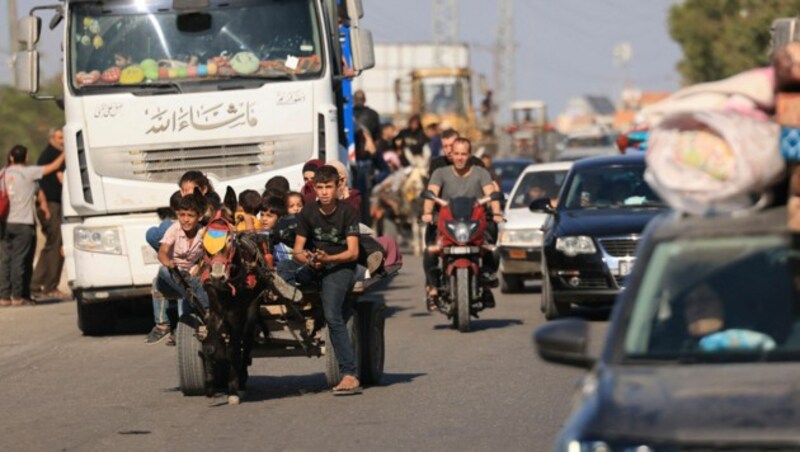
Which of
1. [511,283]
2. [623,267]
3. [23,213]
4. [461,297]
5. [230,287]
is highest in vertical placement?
[230,287]

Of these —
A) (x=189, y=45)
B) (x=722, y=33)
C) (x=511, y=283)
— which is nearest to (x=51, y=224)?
(x=511, y=283)

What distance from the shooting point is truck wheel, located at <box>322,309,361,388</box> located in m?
13.8

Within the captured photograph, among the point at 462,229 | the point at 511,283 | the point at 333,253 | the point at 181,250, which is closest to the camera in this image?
the point at 333,253

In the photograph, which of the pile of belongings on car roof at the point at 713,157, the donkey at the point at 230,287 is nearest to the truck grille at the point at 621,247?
the donkey at the point at 230,287

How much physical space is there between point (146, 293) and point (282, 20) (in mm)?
2958

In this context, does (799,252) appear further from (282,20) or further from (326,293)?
(282,20)

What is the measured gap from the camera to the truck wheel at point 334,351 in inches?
544

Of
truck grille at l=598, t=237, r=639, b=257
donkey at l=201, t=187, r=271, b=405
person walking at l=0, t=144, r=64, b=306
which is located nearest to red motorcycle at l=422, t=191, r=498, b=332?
truck grille at l=598, t=237, r=639, b=257

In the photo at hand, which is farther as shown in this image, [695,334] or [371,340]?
[371,340]

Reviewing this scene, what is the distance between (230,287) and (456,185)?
21.6ft

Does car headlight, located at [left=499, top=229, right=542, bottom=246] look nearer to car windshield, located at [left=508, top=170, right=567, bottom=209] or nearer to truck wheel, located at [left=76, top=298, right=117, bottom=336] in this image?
car windshield, located at [left=508, top=170, right=567, bottom=209]

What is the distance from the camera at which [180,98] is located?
19219 mm

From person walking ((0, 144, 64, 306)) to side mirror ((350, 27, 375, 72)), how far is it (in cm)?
583

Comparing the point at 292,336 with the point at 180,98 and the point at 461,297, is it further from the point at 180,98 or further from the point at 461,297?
the point at 180,98
